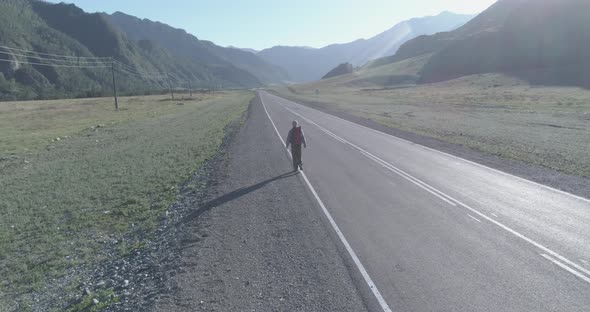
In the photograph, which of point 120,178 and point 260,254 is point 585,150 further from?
point 120,178

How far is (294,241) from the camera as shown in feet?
27.9

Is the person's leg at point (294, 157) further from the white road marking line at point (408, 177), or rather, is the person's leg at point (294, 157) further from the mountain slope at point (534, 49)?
the mountain slope at point (534, 49)

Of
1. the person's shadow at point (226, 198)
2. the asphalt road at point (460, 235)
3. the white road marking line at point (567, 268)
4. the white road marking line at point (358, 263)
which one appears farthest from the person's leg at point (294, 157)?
the white road marking line at point (567, 268)

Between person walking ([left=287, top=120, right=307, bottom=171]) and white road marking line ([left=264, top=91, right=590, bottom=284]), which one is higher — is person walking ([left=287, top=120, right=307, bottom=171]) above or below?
above

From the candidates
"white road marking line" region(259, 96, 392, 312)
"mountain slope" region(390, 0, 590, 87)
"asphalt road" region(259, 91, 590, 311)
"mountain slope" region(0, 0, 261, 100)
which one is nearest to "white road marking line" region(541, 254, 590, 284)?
"asphalt road" region(259, 91, 590, 311)

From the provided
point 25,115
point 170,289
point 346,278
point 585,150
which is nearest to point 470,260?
point 346,278

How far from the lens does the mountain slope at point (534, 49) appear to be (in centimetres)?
9956

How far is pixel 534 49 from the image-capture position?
114m

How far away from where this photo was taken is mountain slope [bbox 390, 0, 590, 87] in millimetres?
99562

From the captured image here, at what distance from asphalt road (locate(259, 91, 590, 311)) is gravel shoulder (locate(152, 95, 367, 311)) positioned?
581 millimetres

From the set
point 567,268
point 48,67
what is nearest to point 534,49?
point 567,268

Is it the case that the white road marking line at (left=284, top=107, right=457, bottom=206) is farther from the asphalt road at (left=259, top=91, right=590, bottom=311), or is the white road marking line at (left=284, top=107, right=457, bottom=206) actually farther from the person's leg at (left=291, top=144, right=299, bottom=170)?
the person's leg at (left=291, top=144, right=299, bottom=170)

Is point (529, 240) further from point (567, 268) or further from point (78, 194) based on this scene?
point (78, 194)

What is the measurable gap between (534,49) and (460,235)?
421ft
